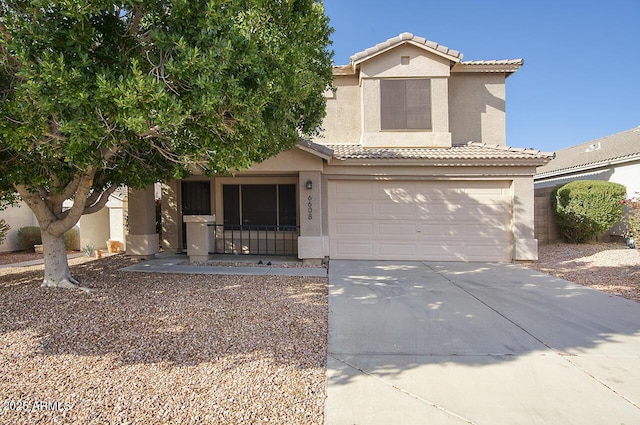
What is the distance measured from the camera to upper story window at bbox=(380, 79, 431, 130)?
1116 centimetres

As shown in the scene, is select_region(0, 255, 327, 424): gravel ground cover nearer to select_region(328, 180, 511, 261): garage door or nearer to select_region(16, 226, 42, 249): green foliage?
select_region(328, 180, 511, 261): garage door

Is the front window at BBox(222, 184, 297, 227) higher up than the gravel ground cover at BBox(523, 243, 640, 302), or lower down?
higher up

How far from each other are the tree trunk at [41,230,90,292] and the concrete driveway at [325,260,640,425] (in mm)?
5097

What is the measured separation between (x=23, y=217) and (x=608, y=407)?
56.0 ft

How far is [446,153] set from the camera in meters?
9.89

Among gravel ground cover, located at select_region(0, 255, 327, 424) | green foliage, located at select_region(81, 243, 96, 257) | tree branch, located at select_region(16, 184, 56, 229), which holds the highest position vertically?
tree branch, located at select_region(16, 184, 56, 229)

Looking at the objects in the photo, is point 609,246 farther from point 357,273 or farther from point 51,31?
point 51,31

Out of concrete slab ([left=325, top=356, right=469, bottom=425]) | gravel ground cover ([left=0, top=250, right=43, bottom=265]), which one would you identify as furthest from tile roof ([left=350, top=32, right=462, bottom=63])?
gravel ground cover ([left=0, top=250, right=43, bottom=265])

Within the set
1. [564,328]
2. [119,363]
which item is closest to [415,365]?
[564,328]

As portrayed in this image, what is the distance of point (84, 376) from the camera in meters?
3.40

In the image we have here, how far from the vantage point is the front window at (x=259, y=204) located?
439 inches

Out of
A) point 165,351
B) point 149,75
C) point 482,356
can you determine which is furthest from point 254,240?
point 482,356

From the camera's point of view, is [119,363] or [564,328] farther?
[564,328]

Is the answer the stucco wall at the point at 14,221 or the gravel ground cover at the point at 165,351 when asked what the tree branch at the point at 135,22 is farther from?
the stucco wall at the point at 14,221
